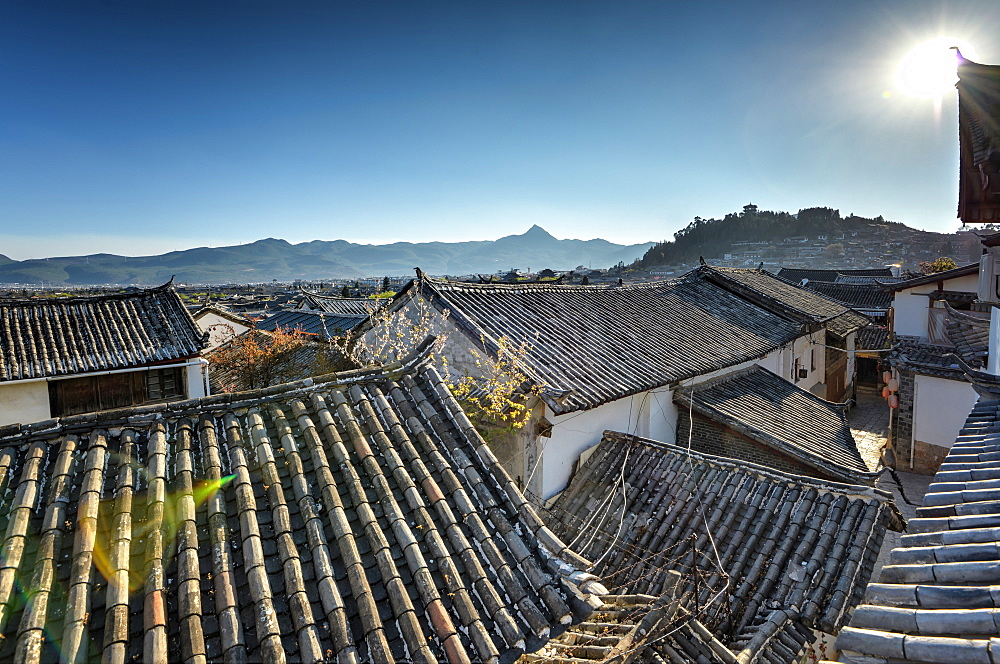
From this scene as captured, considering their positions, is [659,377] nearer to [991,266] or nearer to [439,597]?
[991,266]

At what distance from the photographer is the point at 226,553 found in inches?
133

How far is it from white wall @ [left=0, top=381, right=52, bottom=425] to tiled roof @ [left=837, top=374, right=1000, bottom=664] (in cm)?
1900

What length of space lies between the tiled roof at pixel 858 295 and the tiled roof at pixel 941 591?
3451 centimetres

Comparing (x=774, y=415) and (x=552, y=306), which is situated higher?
(x=552, y=306)

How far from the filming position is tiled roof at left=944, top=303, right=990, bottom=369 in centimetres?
1166

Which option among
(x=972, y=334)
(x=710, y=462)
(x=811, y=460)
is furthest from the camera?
(x=972, y=334)

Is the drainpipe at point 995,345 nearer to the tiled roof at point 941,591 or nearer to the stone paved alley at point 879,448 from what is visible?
the stone paved alley at point 879,448

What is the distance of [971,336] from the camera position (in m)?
13.2

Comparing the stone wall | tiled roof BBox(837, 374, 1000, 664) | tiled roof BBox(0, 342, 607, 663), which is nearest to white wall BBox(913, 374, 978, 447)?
the stone wall

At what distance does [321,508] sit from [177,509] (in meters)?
1.02

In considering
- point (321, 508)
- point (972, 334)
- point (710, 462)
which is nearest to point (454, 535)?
point (321, 508)

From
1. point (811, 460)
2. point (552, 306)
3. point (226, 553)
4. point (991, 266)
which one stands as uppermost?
point (991, 266)

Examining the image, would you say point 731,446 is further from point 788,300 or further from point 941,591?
point 788,300

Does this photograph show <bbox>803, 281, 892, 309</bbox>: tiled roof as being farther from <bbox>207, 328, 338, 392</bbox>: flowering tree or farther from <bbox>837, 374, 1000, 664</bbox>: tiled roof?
<bbox>837, 374, 1000, 664</bbox>: tiled roof
